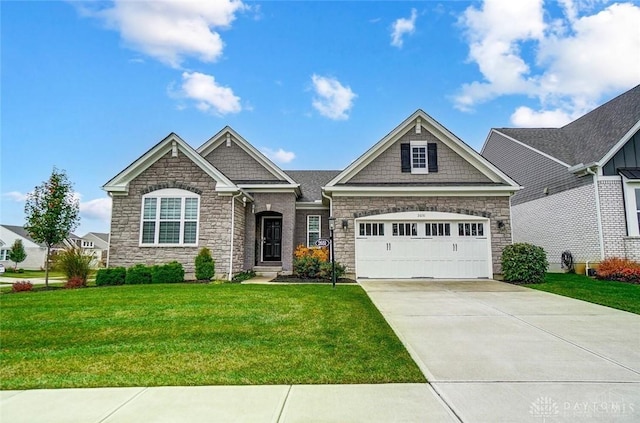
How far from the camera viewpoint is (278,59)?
15.2 metres

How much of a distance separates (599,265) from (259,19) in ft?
49.7

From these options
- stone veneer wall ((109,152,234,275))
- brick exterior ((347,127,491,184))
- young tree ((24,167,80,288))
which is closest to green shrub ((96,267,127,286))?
stone veneer wall ((109,152,234,275))

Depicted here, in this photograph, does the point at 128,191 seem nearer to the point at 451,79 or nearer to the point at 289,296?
the point at 289,296

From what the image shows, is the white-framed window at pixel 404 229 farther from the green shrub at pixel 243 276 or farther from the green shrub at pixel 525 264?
the green shrub at pixel 243 276

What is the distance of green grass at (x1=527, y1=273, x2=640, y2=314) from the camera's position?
8483 millimetres

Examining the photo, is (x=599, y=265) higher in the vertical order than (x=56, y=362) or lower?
higher

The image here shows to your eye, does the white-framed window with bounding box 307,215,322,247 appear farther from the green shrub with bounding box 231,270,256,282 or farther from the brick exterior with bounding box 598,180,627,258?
the brick exterior with bounding box 598,180,627,258

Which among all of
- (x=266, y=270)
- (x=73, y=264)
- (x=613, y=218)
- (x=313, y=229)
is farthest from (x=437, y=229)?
(x=73, y=264)

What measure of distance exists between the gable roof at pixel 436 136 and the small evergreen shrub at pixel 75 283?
376 inches

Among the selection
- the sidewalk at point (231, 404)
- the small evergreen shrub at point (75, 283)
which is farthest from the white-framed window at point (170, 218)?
the sidewalk at point (231, 404)

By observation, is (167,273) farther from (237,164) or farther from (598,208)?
(598,208)

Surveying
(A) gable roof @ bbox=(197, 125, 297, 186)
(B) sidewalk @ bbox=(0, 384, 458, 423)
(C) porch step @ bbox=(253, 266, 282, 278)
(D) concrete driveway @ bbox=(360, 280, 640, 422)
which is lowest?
(B) sidewalk @ bbox=(0, 384, 458, 423)

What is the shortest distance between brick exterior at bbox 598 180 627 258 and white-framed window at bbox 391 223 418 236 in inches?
275

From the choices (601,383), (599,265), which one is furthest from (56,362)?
(599,265)
